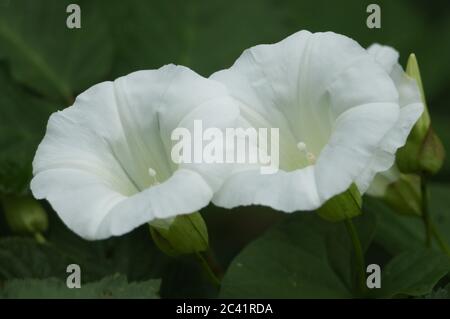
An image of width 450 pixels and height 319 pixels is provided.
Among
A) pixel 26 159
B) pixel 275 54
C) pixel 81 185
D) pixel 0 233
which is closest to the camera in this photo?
pixel 81 185

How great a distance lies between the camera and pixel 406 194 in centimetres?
171

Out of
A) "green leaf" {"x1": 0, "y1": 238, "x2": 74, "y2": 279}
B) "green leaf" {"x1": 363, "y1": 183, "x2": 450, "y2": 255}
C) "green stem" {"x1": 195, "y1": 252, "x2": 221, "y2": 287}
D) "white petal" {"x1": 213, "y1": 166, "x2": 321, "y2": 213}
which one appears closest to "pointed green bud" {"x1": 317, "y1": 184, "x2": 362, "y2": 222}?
"white petal" {"x1": 213, "y1": 166, "x2": 321, "y2": 213}

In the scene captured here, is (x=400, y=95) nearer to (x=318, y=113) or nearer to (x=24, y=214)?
(x=318, y=113)

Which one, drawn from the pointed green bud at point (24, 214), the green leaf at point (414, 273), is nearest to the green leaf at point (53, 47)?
the pointed green bud at point (24, 214)

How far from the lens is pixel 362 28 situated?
230 centimetres

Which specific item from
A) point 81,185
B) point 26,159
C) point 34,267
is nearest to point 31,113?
point 26,159

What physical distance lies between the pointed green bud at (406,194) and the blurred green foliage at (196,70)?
0.19 feet

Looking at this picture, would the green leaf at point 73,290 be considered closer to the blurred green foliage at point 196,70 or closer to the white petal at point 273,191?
the blurred green foliage at point 196,70

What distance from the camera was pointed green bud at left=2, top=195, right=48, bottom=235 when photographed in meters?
1.75

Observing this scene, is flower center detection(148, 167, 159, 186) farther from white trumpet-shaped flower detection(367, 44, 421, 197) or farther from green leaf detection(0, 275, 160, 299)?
white trumpet-shaped flower detection(367, 44, 421, 197)

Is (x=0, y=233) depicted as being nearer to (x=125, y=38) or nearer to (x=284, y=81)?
(x=125, y=38)

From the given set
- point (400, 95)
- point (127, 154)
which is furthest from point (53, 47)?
point (400, 95)

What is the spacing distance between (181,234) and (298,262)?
315 millimetres
